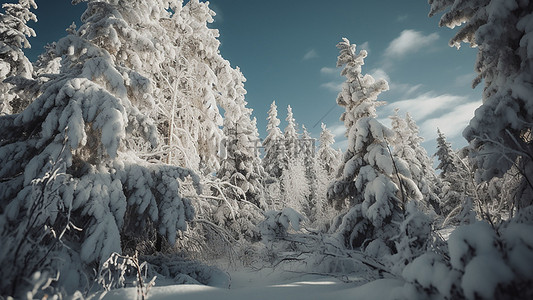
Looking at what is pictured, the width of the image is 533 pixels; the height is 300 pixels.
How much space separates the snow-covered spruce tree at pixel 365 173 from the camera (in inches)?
352

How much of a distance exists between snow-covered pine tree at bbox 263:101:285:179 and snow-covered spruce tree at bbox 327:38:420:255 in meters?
18.1

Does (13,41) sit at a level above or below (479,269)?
above

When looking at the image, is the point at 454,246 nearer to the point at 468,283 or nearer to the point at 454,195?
the point at 468,283

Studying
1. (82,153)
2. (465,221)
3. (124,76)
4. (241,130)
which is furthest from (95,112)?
(241,130)

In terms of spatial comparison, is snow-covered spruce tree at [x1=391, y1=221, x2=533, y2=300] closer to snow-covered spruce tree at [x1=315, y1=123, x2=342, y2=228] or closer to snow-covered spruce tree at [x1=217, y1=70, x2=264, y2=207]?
snow-covered spruce tree at [x1=217, y1=70, x2=264, y2=207]

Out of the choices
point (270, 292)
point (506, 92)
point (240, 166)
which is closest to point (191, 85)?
point (240, 166)

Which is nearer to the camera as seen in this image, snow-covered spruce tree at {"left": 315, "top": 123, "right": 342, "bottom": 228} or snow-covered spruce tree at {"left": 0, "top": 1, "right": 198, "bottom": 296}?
snow-covered spruce tree at {"left": 0, "top": 1, "right": 198, "bottom": 296}

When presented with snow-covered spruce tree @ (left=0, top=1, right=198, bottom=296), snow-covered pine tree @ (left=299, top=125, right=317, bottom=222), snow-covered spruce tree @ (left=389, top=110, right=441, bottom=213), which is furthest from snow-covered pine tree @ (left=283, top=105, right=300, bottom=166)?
snow-covered spruce tree @ (left=0, top=1, right=198, bottom=296)

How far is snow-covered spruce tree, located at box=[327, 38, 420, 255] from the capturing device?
8.95 meters

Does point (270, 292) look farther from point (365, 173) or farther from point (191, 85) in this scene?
point (191, 85)

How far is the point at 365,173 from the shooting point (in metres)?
9.75

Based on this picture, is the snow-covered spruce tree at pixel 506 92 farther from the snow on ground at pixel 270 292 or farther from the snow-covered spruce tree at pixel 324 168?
the snow-covered spruce tree at pixel 324 168

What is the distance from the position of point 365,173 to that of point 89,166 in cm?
873

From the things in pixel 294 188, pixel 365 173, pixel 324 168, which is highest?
pixel 324 168
